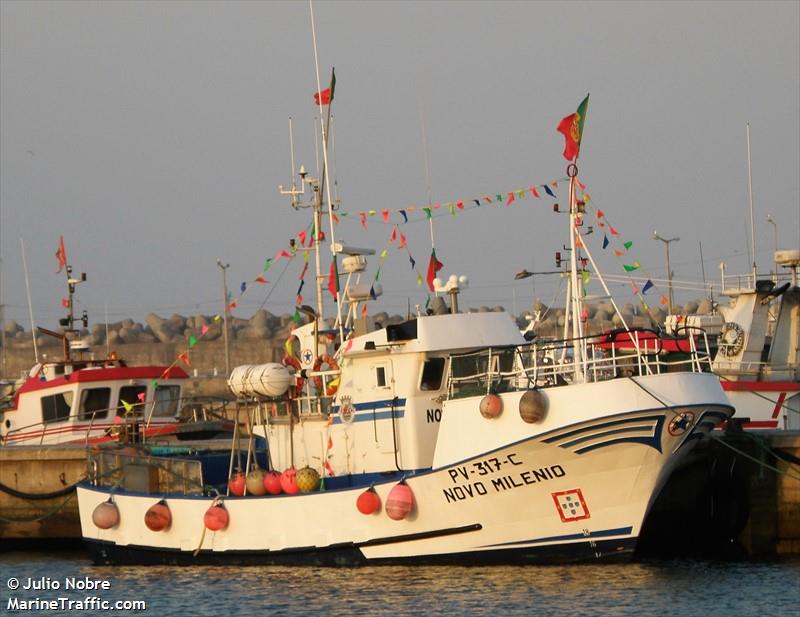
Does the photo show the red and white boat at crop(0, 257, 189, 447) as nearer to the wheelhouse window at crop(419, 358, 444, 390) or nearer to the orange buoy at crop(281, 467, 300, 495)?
the orange buoy at crop(281, 467, 300, 495)

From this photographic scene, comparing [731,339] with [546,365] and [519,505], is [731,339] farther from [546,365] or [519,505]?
[519,505]

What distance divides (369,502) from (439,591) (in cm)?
179

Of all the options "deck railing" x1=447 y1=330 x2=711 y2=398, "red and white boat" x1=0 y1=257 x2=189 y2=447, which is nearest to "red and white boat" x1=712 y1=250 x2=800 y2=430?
"deck railing" x1=447 y1=330 x2=711 y2=398

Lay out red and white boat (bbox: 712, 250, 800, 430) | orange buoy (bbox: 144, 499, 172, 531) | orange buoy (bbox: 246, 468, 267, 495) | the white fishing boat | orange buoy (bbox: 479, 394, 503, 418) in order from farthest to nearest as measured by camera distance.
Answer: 1. red and white boat (bbox: 712, 250, 800, 430)
2. orange buoy (bbox: 144, 499, 172, 531)
3. orange buoy (bbox: 246, 468, 267, 495)
4. orange buoy (bbox: 479, 394, 503, 418)
5. the white fishing boat

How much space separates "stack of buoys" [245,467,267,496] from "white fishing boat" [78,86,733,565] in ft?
0.09

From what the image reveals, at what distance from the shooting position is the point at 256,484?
20.3 m

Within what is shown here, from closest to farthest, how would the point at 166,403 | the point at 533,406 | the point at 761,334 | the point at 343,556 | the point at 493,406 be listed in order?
the point at 533,406, the point at 493,406, the point at 343,556, the point at 761,334, the point at 166,403

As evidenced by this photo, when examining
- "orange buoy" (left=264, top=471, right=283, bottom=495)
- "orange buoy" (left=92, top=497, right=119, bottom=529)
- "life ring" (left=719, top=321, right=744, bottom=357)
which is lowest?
"orange buoy" (left=92, top=497, right=119, bottom=529)

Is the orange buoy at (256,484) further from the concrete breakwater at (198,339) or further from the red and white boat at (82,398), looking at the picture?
the concrete breakwater at (198,339)

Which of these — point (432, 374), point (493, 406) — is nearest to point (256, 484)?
point (432, 374)

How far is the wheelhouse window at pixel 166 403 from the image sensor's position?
30812 millimetres

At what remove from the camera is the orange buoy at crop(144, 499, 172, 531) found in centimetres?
2086

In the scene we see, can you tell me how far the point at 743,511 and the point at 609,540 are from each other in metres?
3.02

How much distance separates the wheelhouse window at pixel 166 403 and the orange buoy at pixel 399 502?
13.0 m
